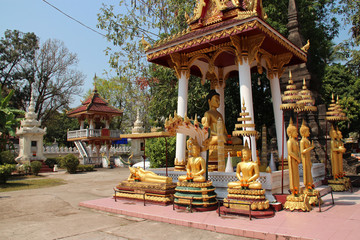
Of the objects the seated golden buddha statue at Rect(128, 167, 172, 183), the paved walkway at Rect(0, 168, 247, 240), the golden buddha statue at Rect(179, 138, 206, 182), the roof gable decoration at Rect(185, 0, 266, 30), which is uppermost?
the roof gable decoration at Rect(185, 0, 266, 30)

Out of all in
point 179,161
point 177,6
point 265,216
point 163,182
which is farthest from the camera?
point 177,6

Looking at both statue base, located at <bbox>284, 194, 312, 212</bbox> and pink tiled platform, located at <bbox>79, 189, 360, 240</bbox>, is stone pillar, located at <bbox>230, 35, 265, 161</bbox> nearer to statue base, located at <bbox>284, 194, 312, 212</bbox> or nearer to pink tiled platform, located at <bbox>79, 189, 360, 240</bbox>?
statue base, located at <bbox>284, 194, 312, 212</bbox>

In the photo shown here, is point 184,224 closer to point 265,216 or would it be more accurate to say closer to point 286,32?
point 265,216

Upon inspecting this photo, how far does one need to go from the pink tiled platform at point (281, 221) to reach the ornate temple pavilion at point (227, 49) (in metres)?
2.68

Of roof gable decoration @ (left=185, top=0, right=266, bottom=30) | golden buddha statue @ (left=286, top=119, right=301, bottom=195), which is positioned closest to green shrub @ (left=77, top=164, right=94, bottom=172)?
roof gable decoration @ (left=185, top=0, right=266, bottom=30)

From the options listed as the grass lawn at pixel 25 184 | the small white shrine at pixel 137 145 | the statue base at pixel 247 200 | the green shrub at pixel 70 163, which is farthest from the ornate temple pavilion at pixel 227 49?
the small white shrine at pixel 137 145

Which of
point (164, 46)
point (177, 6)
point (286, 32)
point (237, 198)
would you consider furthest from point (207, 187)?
point (177, 6)

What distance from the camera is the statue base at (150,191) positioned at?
Answer: 9.00 metres

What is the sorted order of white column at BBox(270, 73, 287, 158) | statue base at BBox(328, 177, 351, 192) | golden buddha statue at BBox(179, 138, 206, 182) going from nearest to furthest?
golden buddha statue at BBox(179, 138, 206, 182), statue base at BBox(328, 177, 351, 192), white column at BBox(270, 73, 287, 158)

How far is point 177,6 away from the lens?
20.7 m

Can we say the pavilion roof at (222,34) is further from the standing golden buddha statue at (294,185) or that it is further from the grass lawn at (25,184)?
the grass lawn at (25,184)

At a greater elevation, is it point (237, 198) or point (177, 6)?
point (177, 6)

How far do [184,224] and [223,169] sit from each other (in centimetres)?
297

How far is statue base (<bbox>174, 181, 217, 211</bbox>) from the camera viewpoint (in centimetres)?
793
